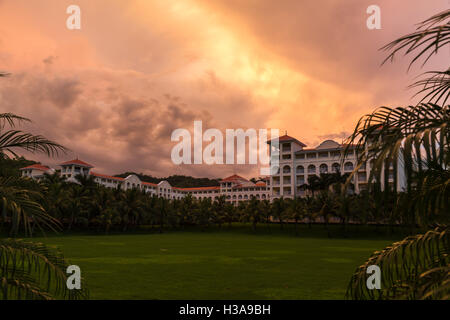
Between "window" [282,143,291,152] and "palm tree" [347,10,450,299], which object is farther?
"window" [282,143,291,152]

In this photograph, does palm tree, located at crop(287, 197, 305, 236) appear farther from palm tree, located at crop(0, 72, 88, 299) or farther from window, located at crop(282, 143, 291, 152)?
palm tree, located at crop(0, 72, 88, 299)

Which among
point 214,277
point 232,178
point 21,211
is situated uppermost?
point 232,178

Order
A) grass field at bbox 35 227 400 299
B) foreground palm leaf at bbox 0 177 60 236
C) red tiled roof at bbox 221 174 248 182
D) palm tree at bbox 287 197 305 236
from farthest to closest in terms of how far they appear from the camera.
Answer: red tiled roof at bbox 221 174 248 182 < palm tree at bbox 287 197 305 236 < grass field at bbox 35 227 400 299 < foreground palm leaf at bbox 0 177 60 236

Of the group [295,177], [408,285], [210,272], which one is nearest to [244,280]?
[210,272]

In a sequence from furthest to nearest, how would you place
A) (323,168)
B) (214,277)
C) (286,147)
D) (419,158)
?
(286,147), (323,168), (214,277), (419,158)

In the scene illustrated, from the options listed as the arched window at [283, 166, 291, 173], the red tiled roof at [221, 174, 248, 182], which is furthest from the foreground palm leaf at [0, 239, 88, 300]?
the red tiled roof at [221, 174, 248, 182]

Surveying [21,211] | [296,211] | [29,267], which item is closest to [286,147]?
[296,211]

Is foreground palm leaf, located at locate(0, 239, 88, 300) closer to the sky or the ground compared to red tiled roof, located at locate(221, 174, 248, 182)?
closer to the ground

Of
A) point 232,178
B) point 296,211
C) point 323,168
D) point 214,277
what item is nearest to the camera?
point 214,277

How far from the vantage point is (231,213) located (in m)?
83.2

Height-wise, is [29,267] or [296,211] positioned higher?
[29,267]

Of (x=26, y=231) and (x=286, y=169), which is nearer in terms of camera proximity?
(x=26, y=231)

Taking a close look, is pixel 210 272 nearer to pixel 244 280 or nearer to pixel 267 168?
pixel 244 280

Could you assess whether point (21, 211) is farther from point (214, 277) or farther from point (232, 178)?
point (232, 178)
